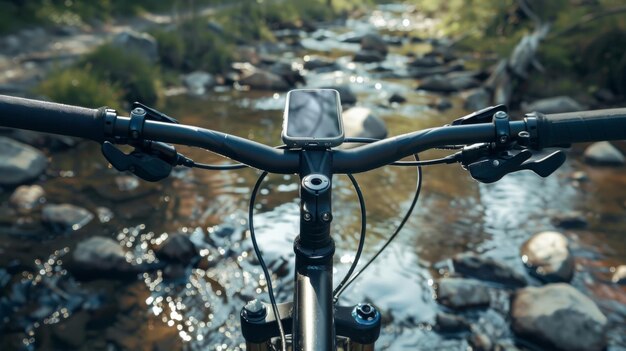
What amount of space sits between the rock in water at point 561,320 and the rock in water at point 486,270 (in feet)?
1.88

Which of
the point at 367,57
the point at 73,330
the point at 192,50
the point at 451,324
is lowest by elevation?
the point at 73,330

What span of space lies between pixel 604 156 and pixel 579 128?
28.8 feet

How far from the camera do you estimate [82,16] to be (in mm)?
18625

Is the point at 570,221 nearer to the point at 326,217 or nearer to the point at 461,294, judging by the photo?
the point at 461,294

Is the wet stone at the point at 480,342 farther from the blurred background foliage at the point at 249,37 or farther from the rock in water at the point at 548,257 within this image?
the blurred background foliage at the point at 249,37

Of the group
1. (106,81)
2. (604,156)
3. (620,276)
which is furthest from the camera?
(106,81)

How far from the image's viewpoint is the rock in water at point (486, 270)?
18.8 feet

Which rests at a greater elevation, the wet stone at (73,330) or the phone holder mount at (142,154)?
the phone holder mount at (142,154)

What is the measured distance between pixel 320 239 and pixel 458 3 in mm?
23351

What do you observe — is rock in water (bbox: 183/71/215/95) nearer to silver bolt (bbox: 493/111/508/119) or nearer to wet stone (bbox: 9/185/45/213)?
wet stone (bbox: 9/185/45/213)

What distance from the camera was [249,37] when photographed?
21.4m

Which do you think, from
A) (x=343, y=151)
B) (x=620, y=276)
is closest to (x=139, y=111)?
(x=343, y=151)

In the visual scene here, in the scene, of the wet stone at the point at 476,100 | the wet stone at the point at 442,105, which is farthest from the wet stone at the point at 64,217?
the wet stone at the point at 476,100

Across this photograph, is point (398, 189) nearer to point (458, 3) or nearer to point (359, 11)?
point (458, 3)
